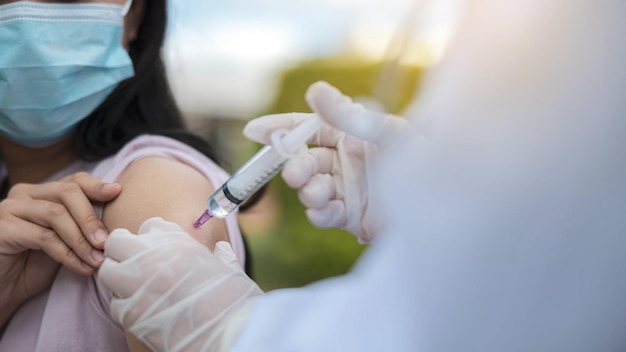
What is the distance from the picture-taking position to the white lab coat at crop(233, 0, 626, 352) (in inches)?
26.2

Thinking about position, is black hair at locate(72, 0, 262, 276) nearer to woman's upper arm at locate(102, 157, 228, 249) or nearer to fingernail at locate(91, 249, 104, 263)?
woman's upper arm at locate(102, 157, 228, 249)

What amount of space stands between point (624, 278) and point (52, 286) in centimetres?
101

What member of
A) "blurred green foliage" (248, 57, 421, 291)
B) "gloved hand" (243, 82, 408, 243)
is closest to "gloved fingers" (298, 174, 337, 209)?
"gloved hand" (243, 82, 408, 243)

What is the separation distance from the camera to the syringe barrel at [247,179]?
95cm

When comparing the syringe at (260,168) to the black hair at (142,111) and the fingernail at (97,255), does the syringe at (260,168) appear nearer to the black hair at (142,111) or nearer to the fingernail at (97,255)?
the fingernail at (97,255)

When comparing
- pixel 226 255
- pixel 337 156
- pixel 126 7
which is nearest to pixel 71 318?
pixel 226 255

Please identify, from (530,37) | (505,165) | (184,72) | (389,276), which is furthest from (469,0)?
(184,72)

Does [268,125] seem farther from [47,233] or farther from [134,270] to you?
[47,233]

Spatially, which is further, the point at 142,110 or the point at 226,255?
the point at 142,110

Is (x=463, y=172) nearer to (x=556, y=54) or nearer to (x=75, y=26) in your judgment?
(x=556, y=54)

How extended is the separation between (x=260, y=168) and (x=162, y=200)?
22cm

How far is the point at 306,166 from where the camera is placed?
99cm

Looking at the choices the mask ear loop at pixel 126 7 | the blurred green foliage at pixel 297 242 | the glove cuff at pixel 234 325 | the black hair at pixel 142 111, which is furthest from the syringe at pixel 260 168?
the blurred green foliage at pixel 297 242

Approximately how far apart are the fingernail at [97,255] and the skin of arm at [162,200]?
0.05 m
